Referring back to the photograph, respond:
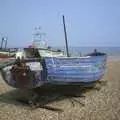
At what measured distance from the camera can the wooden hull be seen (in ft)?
35.8

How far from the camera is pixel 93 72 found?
12688mm

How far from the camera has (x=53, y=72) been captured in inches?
431

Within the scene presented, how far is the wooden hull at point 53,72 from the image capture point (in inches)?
430

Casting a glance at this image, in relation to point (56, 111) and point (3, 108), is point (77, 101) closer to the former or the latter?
point (56, 111)

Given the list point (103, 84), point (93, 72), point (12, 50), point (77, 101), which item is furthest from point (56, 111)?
point (12, 50)

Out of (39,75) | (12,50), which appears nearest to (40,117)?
(39,75)

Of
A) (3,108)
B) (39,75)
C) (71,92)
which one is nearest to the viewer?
(3,108)

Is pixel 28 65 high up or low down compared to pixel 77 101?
up

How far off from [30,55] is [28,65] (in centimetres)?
461

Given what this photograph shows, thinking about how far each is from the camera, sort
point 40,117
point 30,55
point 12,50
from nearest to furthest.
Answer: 1. point 40,117
2. point 30,55
3. point 12,50

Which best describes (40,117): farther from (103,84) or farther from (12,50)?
(12,50)

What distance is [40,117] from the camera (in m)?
9.25

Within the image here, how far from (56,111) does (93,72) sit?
353 centimetres

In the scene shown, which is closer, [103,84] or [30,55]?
[103,84]
